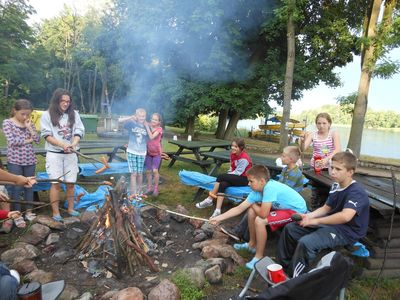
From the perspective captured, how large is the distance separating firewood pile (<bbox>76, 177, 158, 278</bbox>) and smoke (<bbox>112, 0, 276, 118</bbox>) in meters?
9.53

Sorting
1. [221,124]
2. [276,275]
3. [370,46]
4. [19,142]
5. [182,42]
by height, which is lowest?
[276,275]

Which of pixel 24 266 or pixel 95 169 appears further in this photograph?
pixel 95 169

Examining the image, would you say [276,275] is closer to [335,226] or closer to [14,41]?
[335,226]

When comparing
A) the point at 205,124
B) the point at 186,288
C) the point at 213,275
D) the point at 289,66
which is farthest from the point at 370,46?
the point at 205,124

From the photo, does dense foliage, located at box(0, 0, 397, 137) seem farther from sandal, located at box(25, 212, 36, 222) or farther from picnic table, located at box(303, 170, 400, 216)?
sandal, located at box(25, 212, 36, 222)

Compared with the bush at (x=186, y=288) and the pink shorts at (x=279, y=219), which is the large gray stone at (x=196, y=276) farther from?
the pink shorts at (x=279, y=219)

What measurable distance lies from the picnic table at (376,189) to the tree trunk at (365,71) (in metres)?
7.15

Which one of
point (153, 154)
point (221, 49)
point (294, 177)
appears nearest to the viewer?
point (294, 177)

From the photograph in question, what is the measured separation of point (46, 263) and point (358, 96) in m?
11.1

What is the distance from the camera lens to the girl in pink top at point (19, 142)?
12.4ft

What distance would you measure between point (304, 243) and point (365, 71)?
9.90m

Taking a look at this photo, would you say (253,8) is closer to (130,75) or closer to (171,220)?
(130,75)

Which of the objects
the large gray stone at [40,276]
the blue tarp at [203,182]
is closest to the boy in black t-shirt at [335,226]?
the blue tarp at [203,182]

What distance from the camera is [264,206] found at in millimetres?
3086
